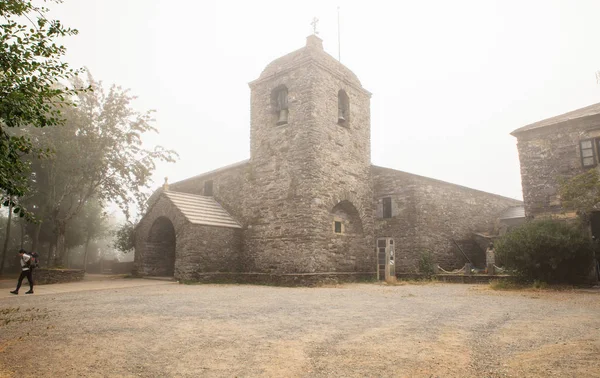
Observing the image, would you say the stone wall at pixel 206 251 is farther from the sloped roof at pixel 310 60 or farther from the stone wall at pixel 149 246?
the sloped roof at pixel 310 60

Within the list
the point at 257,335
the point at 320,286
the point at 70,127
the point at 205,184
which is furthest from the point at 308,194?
the point at 70,127

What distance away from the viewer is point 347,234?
16.0 m

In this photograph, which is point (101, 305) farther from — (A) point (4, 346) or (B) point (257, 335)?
(B) point (257, 335)

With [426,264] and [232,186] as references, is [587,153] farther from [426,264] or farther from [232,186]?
[232,186]

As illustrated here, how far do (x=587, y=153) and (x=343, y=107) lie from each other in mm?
9326

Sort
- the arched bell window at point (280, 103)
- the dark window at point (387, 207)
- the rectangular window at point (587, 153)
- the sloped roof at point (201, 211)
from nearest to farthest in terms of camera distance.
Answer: the rectangular window at point (587, 153) → the sloped roof at point (201, 211) → the arched bell window at point (280, 103) → the dark window at point (387, 207)

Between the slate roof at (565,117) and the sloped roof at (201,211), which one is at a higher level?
the slate roof at (565,117)

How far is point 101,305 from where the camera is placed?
804 cm

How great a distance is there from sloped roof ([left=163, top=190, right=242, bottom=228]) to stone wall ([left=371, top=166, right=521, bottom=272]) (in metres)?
6.88

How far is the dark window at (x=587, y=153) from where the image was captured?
44.1 ft

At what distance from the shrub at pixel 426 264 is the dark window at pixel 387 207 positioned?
2.27m

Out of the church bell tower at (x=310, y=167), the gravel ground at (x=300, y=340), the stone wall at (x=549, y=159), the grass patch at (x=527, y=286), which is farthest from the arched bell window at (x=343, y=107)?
the gravel ground at (x=300, y=340)

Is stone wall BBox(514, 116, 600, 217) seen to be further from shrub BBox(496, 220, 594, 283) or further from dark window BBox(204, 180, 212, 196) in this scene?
dark window BBox(204, 180, 212, 196)

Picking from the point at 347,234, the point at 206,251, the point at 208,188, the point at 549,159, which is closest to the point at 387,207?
the point at 347,234
